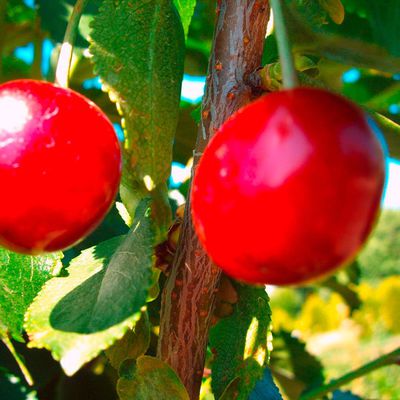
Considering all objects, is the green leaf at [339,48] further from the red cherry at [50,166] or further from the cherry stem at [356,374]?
the cherry stem at [356,374]

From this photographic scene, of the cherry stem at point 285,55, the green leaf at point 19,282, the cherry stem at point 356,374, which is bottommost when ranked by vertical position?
the cherry stem at point 356,374

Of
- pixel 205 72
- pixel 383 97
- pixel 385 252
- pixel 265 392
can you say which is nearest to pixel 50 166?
pixel 265 392

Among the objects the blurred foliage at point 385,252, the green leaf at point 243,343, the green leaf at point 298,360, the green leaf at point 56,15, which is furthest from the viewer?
the blurred foliage at point 385,252

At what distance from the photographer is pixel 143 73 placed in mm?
536

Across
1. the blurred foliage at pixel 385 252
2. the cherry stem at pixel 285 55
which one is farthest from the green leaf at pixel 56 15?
the blurred foliage at pixel 385 252

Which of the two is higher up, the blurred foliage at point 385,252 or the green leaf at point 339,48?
the green leaf at point 339,48

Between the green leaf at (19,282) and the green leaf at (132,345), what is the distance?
105 millimetres

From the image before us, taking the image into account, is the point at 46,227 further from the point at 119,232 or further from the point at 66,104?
the point at 119,232

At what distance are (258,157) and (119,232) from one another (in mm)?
533

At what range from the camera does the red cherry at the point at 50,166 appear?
0.43m

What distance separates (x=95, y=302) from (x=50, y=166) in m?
0.13

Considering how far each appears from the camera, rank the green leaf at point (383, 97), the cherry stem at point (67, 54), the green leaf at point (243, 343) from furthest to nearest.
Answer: the green leaf at point (383, 97), the green leaf at point (243, 343), the cherry stem at point (67, 54)

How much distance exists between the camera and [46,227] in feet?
1.46

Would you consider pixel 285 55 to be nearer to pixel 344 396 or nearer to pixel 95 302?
pixel 95 302
